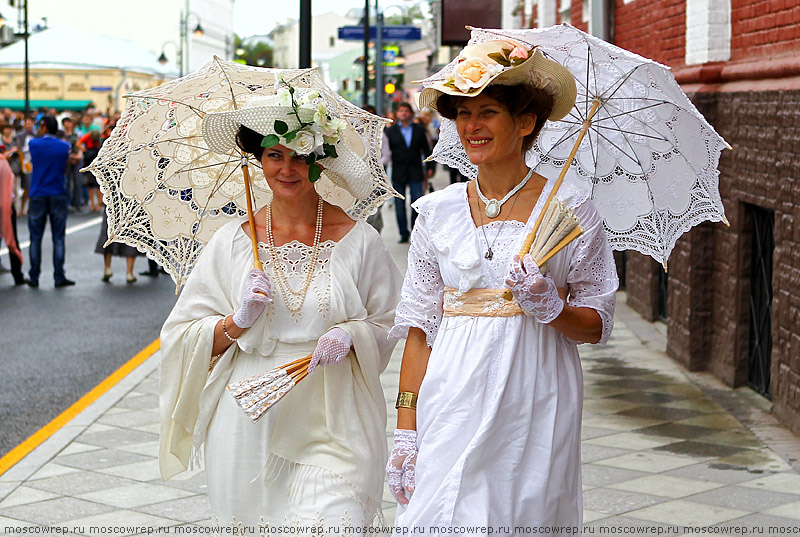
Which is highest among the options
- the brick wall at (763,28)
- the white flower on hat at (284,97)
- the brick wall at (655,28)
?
the brick wall at (655,28)

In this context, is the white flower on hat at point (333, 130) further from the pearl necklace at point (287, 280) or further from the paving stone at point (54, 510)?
the paving stone at point (54, 510)

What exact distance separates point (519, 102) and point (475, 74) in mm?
223

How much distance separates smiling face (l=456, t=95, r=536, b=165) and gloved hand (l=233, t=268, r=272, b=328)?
948mm

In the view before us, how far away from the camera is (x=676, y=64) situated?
10961mm

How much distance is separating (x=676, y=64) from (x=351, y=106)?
6.89 m

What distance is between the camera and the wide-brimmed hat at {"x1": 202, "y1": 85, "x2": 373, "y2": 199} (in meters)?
4.25

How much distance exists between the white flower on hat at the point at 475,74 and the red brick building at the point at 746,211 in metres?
4.29

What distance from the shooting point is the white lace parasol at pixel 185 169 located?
4.79m

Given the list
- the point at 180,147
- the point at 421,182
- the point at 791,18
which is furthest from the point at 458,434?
the point at 421,182

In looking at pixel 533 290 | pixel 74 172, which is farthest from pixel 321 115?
pixel 74 172

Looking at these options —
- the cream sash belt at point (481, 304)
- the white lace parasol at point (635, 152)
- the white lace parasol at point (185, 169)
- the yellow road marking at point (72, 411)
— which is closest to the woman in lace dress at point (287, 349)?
the white lace parasol at point (185, 169)

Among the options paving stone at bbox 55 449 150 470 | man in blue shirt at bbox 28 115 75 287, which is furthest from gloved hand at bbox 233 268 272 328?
man in blue shirt at bbox 28 115 75 287

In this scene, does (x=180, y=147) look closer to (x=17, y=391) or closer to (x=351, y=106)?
(x=351, y=106)

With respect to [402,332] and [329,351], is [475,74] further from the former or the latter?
[329,351]
